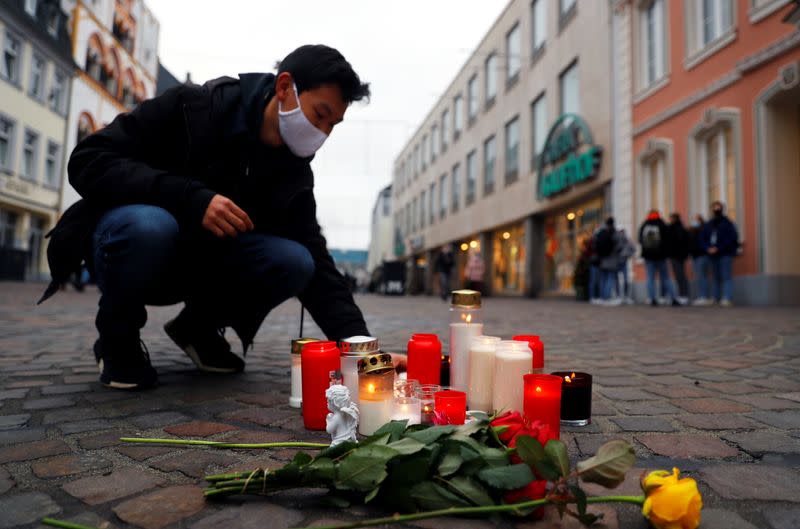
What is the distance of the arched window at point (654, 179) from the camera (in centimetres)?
1193

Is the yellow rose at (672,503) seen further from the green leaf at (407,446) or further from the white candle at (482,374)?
the white candle at (482,374)

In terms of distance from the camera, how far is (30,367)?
3.07 m

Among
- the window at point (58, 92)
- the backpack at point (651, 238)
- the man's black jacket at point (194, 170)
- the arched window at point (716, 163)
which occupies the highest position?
the window at point (58, 92)

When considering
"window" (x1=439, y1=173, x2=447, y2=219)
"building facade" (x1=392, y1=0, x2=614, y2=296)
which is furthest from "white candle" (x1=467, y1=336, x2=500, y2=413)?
"window" (x1=439, y1=173, x2=447, y2=219)

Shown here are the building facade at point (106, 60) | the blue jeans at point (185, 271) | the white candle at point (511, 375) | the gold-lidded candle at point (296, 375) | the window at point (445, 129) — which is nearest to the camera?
the white candle at point (511, 375)

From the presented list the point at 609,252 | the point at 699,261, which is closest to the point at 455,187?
the point at 609,252

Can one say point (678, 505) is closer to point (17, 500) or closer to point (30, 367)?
point (17, 500)

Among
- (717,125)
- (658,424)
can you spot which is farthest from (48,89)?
(658,424)

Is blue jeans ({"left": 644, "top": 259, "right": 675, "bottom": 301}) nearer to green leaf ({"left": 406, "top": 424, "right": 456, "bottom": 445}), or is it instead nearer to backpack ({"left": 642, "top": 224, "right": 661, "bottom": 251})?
backpack ({"left": 642, "top": 224, "right": 661, "bottom": 251})

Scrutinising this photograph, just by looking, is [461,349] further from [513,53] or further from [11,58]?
[11,58]

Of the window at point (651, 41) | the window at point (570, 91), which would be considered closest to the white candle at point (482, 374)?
the window at point (651, 41)

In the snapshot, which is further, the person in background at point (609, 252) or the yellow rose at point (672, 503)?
the person in background at point (609, 252)

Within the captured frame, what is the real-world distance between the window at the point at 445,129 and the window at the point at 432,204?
2.57 metres

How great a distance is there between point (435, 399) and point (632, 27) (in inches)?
547
